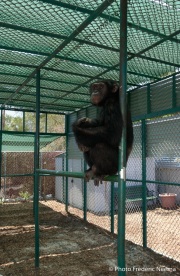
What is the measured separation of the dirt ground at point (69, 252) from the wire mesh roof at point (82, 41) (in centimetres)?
385

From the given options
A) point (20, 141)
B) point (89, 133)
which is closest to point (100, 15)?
point (89, 133)

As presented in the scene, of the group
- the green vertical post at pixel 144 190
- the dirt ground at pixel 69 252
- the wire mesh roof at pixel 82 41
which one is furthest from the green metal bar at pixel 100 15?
the dirt ground at pixel 69 252

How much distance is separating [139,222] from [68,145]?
403cm

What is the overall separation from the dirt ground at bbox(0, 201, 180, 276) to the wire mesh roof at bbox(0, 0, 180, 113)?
385 centimetres

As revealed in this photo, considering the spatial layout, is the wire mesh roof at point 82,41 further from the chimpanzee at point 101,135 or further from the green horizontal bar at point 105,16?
the chimpanzee at point 101,135

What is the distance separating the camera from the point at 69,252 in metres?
5.77

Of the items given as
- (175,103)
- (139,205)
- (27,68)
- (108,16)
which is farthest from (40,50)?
(139,205)

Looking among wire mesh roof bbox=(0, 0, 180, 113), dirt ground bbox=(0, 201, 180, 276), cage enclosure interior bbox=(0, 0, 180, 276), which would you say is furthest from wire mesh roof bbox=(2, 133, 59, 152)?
wire mesh roof bbox=(0, 0, 180, 113)

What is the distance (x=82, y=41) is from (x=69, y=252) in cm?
434

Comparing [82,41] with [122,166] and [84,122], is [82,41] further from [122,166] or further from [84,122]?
[122,166]

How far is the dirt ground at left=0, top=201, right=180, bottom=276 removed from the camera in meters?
4.83

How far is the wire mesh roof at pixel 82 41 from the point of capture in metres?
3.41

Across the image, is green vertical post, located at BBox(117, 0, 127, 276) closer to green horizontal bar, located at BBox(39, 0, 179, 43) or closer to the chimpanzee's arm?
the chimpanzee's arm

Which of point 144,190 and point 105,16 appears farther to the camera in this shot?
point 144,190
